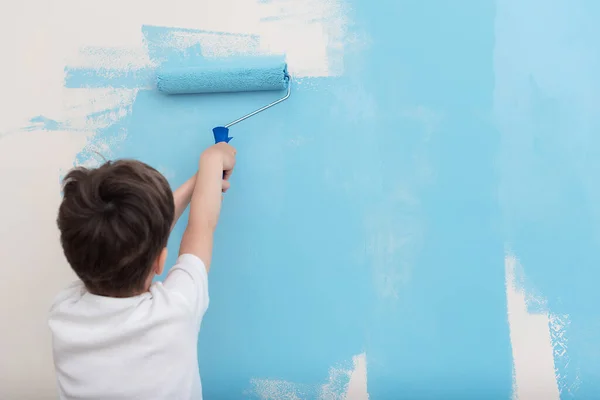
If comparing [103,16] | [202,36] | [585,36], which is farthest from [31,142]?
[585,36]

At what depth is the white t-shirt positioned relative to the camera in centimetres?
71

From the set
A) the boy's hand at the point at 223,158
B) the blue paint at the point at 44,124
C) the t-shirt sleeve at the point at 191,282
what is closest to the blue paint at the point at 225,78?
the boy's hand at the point at 223,158

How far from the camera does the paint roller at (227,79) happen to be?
98 centimetres

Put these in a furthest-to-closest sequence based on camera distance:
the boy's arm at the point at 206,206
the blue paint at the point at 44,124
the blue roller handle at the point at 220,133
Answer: the blue paint at the point at 44,124 < the blue roller handle at the point at 220,133 < the boy's arm at the point at 206,206

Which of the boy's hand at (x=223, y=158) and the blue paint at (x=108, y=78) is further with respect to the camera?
the blue paint at (x=108, y=78)

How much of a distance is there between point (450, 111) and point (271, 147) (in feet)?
1.15

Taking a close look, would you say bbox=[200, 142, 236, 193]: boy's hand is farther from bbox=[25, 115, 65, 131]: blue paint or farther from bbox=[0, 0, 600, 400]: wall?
bbox=[25, 115, 65, 131]: blue paint

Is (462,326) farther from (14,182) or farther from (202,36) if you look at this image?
(14,182)

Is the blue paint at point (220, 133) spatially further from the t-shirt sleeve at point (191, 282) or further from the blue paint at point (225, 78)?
the t-shirt sleeve at point (191, 282)

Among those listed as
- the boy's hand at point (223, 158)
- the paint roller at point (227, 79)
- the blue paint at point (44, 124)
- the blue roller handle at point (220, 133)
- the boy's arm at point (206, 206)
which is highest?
the paint roller at point (227, 79)

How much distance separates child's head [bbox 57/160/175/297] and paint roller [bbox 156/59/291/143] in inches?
11.7

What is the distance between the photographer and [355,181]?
103 cm

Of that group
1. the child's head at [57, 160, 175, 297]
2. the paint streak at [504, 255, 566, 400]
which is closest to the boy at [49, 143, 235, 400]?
the child's head at [57, 160, 175, 297]

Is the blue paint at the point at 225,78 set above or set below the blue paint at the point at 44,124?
above
